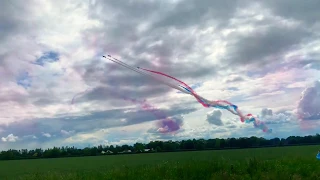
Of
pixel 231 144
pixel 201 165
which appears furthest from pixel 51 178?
pixel 231 144

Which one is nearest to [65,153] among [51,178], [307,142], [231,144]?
[231,144]

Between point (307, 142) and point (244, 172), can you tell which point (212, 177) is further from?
point (307, 142)

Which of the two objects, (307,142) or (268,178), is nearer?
(268,178)

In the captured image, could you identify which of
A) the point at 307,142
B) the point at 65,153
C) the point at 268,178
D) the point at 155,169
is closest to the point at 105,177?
the point at 155,169

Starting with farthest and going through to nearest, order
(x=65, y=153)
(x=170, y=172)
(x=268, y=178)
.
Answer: (x=65, y=153), (x=170, y=172), (x=268, y=178)

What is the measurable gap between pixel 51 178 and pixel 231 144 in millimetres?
85814

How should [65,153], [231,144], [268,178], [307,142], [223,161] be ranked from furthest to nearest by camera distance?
[65,153] → [307,142] → [231,144] → [223,161] → [268,178]

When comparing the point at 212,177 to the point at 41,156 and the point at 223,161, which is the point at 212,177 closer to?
the point at 223,161

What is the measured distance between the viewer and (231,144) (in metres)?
109

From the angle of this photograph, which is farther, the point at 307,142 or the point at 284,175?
the point at 307,142

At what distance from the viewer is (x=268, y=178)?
2569cm

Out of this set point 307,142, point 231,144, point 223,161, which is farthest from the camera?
point 307,142

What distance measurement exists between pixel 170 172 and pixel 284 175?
840 centimetres

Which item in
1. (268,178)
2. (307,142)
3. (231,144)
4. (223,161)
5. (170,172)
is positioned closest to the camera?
(268,178)
